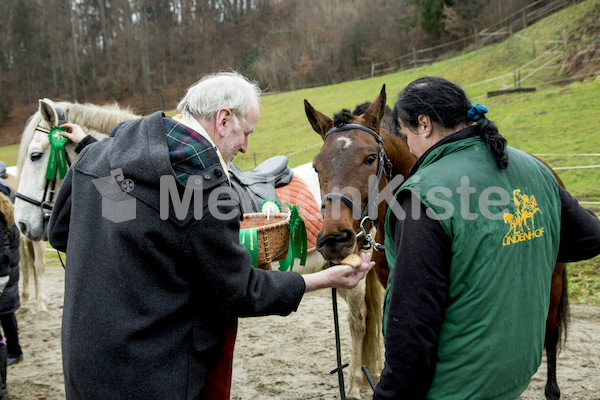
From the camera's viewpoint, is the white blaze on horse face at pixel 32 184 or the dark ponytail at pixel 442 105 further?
the white blaze on horse face at pixel 32 184

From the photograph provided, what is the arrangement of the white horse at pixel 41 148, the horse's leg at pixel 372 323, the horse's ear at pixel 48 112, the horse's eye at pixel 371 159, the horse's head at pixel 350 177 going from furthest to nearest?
the horse's leg at pixel 372 323, the white horse at pixel 41 148, the horse's ear at pixel 48 112, the horse's eye at pixel 371 159, the horse's head at pixel 350 177

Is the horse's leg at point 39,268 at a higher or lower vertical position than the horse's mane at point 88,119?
lower

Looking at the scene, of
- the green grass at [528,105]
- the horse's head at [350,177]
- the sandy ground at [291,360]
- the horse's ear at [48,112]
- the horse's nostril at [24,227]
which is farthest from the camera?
the green grass at [528,105]

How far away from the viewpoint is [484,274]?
4.56 ft

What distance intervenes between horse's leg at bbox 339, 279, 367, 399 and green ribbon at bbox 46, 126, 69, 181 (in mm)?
2464

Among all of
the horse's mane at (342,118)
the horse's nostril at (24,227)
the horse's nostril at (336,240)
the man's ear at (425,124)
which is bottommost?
the horse's nostril at (336,240)

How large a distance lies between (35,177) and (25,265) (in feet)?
14.3

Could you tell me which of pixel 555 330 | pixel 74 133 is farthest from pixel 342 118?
pixel 555 330

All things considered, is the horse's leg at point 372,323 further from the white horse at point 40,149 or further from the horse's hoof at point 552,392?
the white horse at point 40,149

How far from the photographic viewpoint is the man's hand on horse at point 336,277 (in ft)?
5.69

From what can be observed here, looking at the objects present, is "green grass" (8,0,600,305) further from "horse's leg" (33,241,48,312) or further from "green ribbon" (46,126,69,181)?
"horse's leg" (33,241,48,312)

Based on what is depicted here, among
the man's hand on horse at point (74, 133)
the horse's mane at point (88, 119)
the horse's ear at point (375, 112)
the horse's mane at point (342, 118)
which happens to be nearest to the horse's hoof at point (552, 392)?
the horse's ear at point (375, 112)

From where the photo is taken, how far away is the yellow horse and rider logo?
1450 mm

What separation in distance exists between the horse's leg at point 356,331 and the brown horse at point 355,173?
38.7 inches
